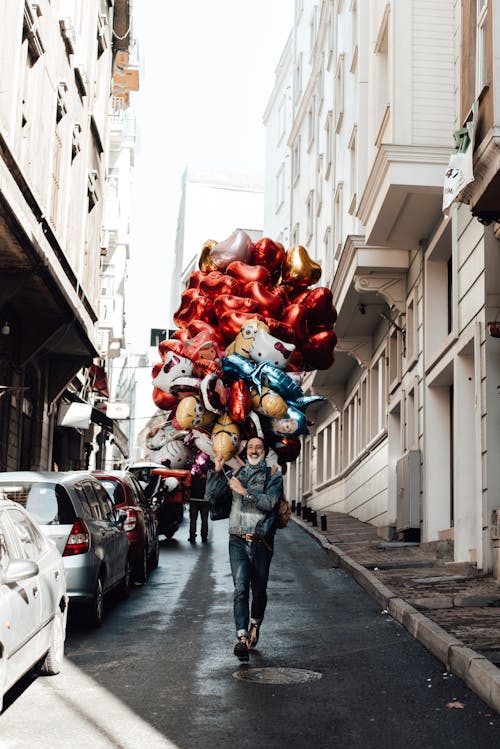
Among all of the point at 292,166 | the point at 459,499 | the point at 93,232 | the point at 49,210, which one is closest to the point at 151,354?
the point at 292,166

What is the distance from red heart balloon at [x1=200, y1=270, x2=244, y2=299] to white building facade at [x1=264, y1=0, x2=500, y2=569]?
10.3 ft

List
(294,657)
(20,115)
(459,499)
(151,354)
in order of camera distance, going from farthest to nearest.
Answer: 1. (151,354)
2. (20,115)
3. (459,499)
4. (294,657)

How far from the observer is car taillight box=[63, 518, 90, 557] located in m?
9.66

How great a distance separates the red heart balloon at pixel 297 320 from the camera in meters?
12.0

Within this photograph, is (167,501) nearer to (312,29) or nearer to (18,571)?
(18,571)

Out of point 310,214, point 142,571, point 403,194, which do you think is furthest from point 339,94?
point 142,571

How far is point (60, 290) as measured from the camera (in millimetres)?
20312

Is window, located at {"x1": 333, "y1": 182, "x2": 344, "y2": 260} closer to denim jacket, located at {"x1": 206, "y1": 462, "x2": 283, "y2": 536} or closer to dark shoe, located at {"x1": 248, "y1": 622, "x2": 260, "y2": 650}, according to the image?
denim jacket, located at {"x1": 206, "y1": 462, "x2": 283, "y2": 536}

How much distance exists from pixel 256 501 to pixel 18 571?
9.84 feet

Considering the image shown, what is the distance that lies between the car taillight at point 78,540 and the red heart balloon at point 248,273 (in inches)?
155

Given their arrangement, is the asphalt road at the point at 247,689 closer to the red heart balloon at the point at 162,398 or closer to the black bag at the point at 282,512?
the black bag at the point at 282,512

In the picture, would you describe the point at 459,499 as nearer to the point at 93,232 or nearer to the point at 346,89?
the point at 346,89

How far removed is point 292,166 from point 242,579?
120ft

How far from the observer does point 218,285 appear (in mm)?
12266
